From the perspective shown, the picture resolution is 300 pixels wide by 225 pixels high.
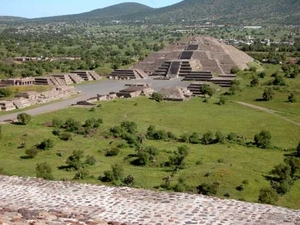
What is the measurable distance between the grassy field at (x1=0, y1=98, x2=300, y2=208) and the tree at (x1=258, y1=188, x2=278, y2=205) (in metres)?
0.67

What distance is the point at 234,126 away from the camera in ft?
120

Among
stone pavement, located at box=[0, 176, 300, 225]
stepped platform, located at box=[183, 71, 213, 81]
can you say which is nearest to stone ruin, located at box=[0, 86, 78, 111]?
stepped platform, located at box=[183, 71, 213, 81]

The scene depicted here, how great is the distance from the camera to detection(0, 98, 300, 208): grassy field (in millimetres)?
24234

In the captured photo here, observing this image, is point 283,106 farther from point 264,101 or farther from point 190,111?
point 190,111

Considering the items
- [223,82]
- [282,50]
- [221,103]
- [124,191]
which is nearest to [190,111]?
[221,103]

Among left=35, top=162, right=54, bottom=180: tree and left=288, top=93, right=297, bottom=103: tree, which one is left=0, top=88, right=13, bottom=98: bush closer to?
left=35, top=162, right=54, bottom=180: tree

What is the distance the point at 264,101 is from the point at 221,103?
13.6ft

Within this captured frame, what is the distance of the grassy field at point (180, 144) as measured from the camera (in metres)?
24.2

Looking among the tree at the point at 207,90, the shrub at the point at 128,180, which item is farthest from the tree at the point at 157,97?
the shrub at the point at 128,180

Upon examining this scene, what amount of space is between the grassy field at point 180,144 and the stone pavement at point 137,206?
7.70 m

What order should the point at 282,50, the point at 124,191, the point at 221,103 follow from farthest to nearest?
the point at 282,50, the point at 221,103, the point at 124,191

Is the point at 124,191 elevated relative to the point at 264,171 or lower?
elevated

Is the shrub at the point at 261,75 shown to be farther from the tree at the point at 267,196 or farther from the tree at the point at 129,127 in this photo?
the tree at the point at 267,196

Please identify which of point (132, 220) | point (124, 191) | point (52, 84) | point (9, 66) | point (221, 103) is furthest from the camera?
point (9, 66)
